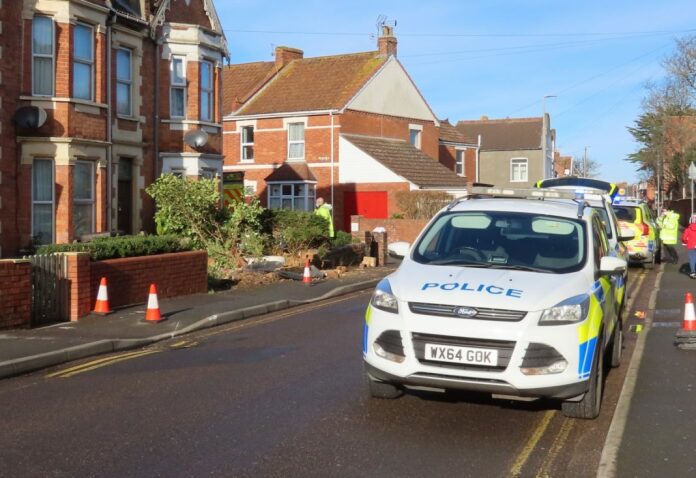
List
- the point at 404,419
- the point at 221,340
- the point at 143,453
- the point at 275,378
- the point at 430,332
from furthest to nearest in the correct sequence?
the point at 221,340 → the point at 275,378 → the point at 404,419 → the point at 430,332 → the point at 143,453

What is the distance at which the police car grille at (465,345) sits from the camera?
19.6 ft

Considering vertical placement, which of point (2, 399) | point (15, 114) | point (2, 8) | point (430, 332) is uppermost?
point (2, 8)

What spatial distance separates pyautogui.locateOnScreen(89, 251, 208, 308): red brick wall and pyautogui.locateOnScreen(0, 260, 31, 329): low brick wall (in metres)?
1.37

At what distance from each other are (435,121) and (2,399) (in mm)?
38305

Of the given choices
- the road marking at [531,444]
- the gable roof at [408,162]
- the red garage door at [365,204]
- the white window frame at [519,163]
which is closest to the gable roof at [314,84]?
the gable roof at [408,162]

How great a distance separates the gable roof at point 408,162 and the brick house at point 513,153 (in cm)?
2256

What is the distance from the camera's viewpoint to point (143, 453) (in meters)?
5.71

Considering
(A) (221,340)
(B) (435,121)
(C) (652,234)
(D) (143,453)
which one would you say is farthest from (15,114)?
(B) (435,121)

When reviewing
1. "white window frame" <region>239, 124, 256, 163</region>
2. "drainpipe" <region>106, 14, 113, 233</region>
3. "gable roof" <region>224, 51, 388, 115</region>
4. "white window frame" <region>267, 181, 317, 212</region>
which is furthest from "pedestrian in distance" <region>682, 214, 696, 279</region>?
"white window frame" <region>239, 124, 256, 163</region>

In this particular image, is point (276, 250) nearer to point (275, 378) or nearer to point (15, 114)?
point (15, 114)

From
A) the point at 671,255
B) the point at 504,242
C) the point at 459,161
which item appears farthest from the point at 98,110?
the point at 459,161

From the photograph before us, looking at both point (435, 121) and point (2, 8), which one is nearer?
point (2, 8)

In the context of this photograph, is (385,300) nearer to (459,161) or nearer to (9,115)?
(9,115)

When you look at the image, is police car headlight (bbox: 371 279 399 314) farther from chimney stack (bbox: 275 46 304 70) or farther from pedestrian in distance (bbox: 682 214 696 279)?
chimney stack (bbox: 275 46 304 70)
